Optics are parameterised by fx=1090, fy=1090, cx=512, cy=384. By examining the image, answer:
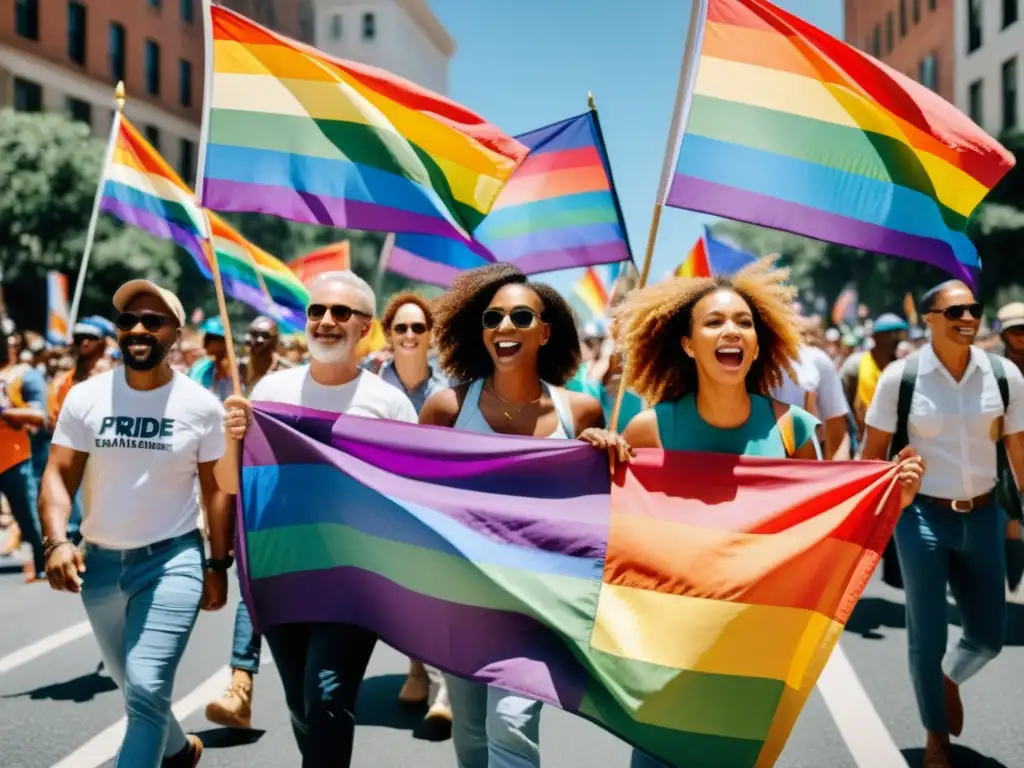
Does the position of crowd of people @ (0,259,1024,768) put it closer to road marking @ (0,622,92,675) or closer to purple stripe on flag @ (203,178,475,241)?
purple stripe on flag @ (203,178,475,241)

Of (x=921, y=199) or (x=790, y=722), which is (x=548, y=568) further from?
(x=921, y=199)

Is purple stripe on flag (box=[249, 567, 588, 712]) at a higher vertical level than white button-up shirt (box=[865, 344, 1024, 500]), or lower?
lower

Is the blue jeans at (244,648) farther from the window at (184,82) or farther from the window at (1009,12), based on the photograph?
the window at (184,82)

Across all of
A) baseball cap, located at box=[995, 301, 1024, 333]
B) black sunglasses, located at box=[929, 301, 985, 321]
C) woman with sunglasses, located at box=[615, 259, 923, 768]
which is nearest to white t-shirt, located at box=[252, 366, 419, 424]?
woman with sunglasses, located at box=[615, 259, 923, 768]

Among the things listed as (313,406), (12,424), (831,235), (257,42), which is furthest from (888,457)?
(12,424)

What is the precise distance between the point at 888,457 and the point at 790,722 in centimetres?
163

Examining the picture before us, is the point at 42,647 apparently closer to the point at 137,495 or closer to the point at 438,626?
the point at 137,495

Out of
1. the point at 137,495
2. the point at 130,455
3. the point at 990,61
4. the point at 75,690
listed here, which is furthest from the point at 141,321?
the point at 990,61

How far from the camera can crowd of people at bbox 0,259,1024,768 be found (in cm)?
352

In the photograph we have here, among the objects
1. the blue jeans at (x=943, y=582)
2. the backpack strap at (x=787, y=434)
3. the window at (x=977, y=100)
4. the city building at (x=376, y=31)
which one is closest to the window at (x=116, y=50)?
the window at (x=977, y=100)

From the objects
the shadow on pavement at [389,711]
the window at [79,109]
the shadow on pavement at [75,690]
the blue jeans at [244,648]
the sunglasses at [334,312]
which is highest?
the window at [79,109]

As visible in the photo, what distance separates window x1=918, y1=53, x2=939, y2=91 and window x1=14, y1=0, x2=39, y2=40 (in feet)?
95.7

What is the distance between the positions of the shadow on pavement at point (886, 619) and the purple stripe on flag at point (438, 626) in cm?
371

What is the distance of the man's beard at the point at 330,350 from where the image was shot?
12.6 ft
